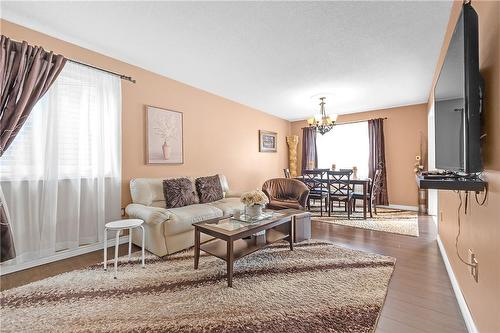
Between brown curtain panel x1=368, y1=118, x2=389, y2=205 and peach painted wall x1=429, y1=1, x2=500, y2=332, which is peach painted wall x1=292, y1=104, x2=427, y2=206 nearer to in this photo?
brown curtain panel x1=368, y1=118, x2=389, y2=205

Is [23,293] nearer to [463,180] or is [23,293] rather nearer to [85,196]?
[85,196]

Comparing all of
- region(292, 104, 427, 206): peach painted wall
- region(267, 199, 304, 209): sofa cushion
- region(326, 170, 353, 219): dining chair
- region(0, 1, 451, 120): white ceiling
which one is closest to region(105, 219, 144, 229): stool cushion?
region(0, 1, 451, 120): white ceiling

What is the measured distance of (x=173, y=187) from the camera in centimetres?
330

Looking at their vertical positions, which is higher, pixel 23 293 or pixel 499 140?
pixel 499 140

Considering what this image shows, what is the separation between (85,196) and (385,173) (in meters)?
5.98

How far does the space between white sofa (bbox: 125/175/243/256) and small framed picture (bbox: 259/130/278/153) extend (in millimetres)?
2750

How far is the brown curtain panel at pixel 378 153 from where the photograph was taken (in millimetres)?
5582

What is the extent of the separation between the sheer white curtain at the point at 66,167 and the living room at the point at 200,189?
0.6 inches

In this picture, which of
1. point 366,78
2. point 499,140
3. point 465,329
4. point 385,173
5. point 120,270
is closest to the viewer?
point 499,140

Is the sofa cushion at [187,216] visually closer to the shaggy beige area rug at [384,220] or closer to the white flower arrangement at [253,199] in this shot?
the white flower arrangement at [253,199]

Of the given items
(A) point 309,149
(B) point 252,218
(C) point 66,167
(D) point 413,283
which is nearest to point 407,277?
(D) point 413,283

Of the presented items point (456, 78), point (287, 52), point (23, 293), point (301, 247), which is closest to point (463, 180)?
point (456, 78)

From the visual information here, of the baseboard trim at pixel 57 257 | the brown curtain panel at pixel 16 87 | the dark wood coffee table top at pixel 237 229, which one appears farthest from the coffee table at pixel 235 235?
the brown curtain panel at pixel 16 87

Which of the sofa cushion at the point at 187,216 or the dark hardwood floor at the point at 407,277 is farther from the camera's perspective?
the sofa cushion at the point at 187,216
